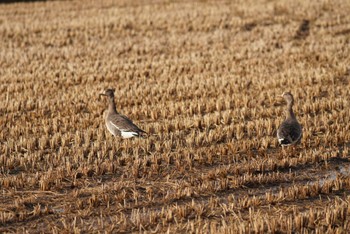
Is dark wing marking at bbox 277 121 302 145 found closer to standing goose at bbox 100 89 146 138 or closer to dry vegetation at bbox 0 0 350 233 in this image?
dry vegetation at bbox 0 0 350 233

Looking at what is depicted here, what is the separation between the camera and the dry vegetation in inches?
324

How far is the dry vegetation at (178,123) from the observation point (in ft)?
27.0

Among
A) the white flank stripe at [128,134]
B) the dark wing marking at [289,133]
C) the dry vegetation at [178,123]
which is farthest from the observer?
the white flank stripe at [128,134]

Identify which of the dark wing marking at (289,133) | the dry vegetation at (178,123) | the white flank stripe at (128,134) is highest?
the dark wing marking at (289,133)

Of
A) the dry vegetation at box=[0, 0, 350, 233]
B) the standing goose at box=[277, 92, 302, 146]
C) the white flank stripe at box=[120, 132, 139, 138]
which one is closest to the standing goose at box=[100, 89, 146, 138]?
the white flank stripe at box=[120, 132, 139, 138]

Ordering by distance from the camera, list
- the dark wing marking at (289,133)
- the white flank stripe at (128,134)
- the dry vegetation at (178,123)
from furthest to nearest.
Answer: the white flank stripe at (128,134), the dark wing marking at (289,133), the dry vegetation at (178,123)

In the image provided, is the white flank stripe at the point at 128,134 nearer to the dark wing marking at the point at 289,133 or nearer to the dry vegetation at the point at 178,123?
the dry vegetation at the point at 178,123

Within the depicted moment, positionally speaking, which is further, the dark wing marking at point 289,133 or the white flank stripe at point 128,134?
the white flank stripe at point 128,134

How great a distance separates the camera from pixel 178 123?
40.9 feet

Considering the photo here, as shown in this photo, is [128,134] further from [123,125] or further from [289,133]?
[289,133]

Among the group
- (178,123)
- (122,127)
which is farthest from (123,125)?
(178,123)

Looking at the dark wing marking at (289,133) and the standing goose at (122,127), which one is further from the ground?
the dark wing marking at (289,133)

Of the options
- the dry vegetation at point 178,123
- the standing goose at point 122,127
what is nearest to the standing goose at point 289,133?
the dry vegetation at point 178,123

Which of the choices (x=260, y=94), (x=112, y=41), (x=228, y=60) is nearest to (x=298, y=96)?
(x=260, y=94)
